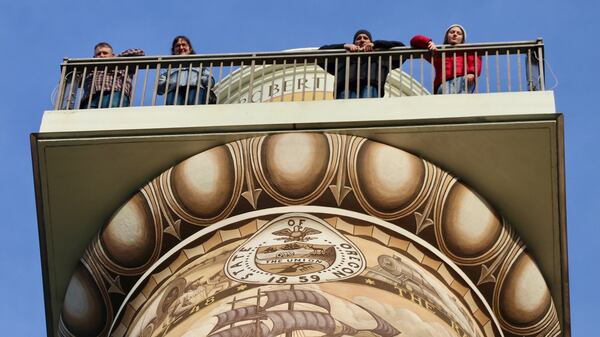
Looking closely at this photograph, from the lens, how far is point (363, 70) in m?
14.3

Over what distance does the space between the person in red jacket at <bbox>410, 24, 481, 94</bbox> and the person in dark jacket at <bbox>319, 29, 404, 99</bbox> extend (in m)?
0.29

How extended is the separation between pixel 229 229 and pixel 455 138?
2.10 meters

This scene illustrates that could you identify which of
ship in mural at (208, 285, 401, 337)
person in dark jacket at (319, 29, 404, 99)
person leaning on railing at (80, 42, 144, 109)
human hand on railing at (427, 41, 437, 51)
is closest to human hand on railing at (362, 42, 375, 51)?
person in dark jacket at (319, 29, 404, 99)

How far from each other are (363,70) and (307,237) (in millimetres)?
2056

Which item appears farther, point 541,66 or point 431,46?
point 431,46

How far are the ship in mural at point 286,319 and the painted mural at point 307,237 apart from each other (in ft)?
1.69

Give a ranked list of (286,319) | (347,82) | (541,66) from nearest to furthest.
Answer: (286,319) → (541,66) → (347,82)

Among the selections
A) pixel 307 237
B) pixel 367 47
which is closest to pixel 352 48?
pixel 367 47

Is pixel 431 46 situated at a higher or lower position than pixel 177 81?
higher

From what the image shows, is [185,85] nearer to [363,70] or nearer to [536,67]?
[363,70]

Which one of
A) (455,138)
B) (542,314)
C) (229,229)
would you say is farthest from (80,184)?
(542,314)

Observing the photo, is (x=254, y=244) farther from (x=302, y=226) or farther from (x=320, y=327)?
(x=320, y=327)

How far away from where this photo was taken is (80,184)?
45.5ft

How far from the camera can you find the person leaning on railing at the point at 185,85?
47.2 ft
